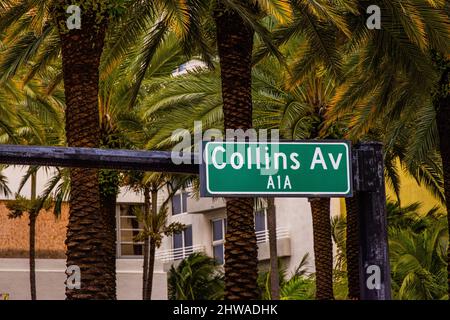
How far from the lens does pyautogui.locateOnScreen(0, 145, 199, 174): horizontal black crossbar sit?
37.1 feet

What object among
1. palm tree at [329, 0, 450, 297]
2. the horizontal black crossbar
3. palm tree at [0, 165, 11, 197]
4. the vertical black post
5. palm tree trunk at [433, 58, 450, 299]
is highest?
palm tree at [0, 165, 11, 197]

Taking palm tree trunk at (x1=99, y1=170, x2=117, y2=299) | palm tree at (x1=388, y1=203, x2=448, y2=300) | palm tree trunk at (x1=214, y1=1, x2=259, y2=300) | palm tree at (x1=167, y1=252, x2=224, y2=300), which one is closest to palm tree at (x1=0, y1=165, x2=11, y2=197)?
palm tree at (x1=167, y1=252, x2=224, y2=300)

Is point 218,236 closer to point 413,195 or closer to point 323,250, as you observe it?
point 413,195

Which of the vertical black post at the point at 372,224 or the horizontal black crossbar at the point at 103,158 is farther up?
the horizontal black crossbar at the point at 103,158

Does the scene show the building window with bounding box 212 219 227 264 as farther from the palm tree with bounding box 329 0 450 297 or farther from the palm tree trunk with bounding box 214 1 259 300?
the palm tree trunk with bounding box 214 1 259 300

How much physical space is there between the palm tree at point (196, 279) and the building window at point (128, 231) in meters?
3.80

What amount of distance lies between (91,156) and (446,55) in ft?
38.6

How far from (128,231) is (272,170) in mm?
39246

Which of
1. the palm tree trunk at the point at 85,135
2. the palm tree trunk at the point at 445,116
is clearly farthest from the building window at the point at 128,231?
the palm tree trunk at the point at 85,135

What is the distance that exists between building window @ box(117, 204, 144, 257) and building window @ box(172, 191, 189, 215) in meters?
12.6

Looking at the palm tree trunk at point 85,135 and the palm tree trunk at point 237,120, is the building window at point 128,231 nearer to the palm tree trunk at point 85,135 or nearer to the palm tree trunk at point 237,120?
the palm tree trunk at point 237,120

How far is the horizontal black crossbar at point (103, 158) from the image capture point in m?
11.3
